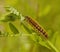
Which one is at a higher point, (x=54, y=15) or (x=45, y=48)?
(x=54, y=15)

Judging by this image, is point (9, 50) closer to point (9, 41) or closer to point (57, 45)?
point (9, 41)

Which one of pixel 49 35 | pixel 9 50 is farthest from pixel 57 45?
pixel 9 50

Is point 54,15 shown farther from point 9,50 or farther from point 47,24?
point 9,50

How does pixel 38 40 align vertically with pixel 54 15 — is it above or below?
below

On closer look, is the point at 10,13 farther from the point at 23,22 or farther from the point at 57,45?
the point at 57,45

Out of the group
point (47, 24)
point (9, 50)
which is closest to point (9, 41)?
point (9, 50)
